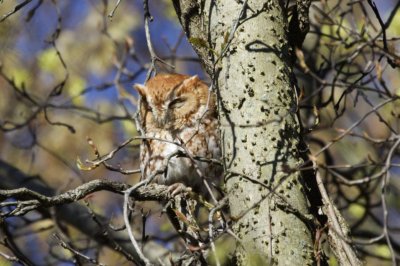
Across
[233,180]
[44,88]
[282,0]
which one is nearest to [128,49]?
[282,0]

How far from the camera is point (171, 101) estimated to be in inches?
179

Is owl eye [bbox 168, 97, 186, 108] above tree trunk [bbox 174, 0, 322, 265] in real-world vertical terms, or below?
above

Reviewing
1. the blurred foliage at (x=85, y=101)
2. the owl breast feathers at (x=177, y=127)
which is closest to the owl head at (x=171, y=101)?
the owl breast feathers at (x=177, y=127)

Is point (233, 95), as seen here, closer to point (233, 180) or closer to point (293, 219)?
point (233, 180)

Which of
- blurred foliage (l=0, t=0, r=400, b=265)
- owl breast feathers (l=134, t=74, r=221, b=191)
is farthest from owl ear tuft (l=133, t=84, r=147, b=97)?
blurred foliage (l=0, t=0, r=400, b=265)

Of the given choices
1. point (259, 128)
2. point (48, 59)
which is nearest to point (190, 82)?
point (259, 128)

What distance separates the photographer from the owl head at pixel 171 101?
14.5 ft

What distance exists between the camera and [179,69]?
873 centimetres

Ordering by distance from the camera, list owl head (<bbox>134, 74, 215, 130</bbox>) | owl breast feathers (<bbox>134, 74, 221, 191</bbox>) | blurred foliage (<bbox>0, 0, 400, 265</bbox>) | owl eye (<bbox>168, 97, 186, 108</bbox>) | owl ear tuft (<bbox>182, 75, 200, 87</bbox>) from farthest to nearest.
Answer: blurred foliage (<bbox>0, 0, 400, 265</bbox>), owl ear tuft (<bbox>182, 75, 200, 87</bbox>), owl eye (<bbox>168, 97, 186, 108</bbox>), owl head (<bbox>134, 74, 215, 130</bbox>), owl breast feathers (<bbox>134, 74, 221, 191</bbox>)

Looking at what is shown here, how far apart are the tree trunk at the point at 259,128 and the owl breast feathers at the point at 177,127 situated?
39.7 inches

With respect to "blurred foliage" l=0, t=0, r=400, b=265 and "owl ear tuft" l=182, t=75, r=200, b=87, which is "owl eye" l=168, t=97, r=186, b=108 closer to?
"owl ear tuft" l=182, t=75, r=200, b=87

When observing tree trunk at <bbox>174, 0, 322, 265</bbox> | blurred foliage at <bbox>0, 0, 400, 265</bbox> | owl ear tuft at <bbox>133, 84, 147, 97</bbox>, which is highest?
blurred foliage at <bbox>0, 0, 400, 265</bbox>

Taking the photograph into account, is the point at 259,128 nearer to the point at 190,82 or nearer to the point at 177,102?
the point at 177,102

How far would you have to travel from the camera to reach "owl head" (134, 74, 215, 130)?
4.43m
